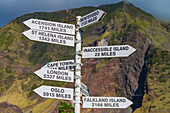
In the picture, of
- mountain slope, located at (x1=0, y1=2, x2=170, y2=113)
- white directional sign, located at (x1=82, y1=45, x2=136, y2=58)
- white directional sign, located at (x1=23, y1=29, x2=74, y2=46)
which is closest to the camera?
white directional sign, located at (x1=82, y1=45, x2=136, y2=58)

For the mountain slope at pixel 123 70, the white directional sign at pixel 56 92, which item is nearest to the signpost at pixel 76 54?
the white directional sign at pixel 56 92

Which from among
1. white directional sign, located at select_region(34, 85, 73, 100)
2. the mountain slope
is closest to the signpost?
white directional sign, located at select_region(34, 85, 73, 100)

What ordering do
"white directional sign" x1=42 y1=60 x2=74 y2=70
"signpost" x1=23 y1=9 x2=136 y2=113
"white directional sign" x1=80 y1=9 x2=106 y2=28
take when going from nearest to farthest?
"signpost" x1=23 y1=9 x2=136 y2=113, "white directional sign" x1=80 y1=9 x2=106 y2=28, "white directional sign" x1=42 y1=60 x2=74 y2=70

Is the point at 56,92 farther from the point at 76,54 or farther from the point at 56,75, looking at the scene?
the point at 76,54

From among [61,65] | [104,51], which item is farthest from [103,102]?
[61,65]

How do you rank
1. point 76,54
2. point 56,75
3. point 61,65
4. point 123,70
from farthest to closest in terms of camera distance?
point 123,70, point 61,65, point 56,75, point 76,54

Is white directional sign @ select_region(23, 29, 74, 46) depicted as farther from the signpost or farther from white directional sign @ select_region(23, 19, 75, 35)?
white directional sign @ select_region(23, 19, 75, 35)

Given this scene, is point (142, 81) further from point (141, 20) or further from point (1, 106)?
point (1, 106)
